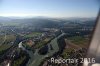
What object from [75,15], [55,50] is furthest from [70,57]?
[75,15]

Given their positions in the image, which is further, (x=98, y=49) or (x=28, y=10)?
(x=98, y=49)

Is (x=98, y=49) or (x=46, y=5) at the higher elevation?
(x=46, y=5)

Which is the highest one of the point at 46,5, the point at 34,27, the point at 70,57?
the point at 46,5

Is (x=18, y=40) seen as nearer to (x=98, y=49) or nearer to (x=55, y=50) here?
(x=55, y=50)

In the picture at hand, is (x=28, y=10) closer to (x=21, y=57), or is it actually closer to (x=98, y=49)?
(x=21, y=57)

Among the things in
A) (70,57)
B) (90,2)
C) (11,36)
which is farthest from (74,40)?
(11,36)

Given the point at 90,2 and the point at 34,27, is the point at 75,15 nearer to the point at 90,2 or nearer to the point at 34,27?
the point at 90,2

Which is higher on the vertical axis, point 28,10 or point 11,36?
point 28,10

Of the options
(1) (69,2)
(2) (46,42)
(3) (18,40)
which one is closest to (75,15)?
(1) (69,2)

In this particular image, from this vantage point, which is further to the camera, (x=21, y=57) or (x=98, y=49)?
(x=98, y=49)
